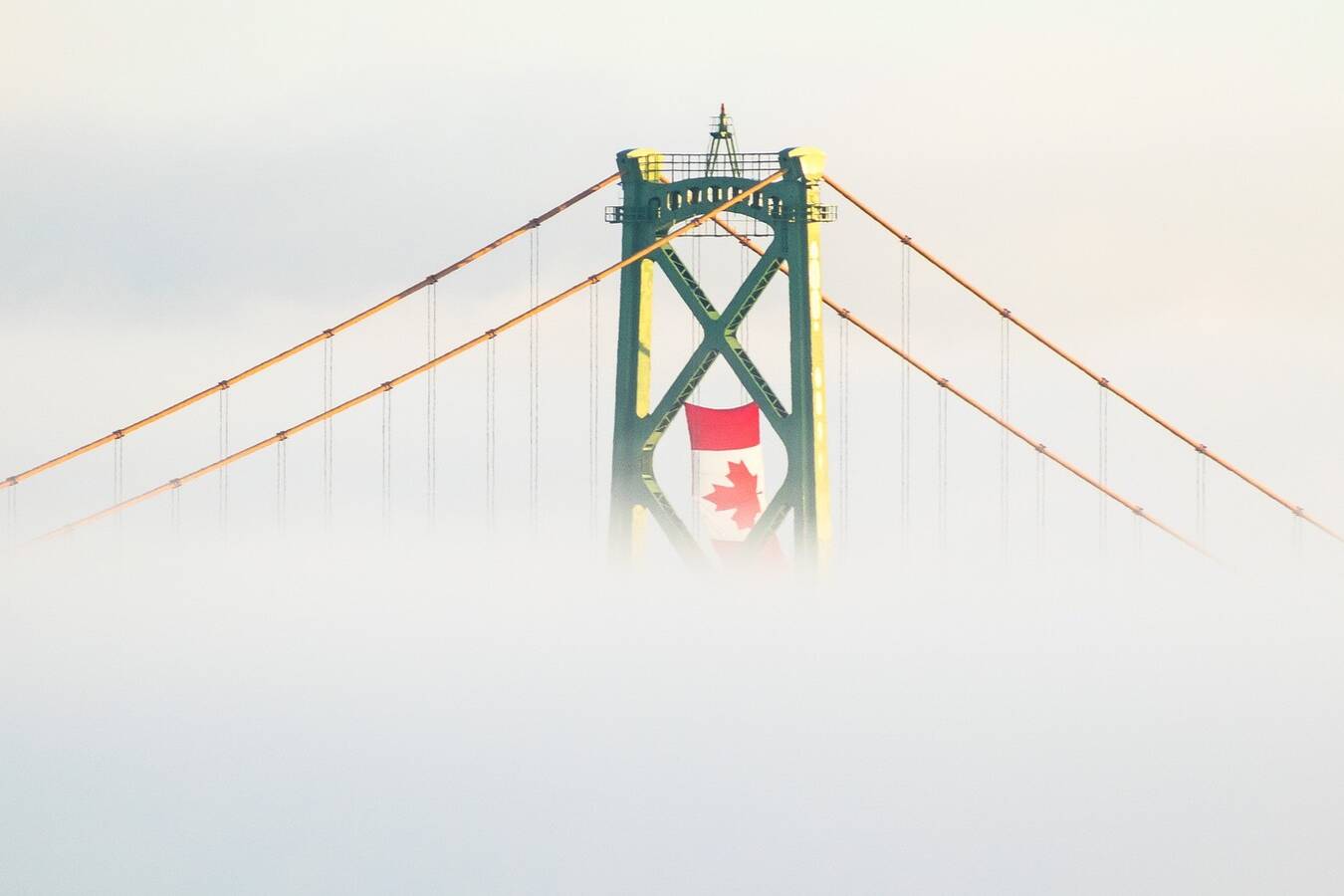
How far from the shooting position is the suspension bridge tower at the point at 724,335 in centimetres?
4266

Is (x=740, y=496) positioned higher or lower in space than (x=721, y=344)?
lower

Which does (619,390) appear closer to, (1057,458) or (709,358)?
(709,358)

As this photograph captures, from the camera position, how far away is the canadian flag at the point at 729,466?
43750 millimetres

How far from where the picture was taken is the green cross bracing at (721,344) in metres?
42.7

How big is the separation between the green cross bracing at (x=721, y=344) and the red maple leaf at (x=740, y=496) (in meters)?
0.34

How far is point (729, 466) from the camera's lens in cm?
4394

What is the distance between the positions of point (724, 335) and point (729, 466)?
2520 mm

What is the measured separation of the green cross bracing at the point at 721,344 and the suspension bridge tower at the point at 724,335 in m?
0.02

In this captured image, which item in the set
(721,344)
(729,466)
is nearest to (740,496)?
(729,466)

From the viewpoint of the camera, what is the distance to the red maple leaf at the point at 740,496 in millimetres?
43906

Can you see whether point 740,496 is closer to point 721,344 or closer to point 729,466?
point 729,466

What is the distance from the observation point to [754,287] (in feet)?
145

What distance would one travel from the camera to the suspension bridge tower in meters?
42.7

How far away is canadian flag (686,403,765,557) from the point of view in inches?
1722
